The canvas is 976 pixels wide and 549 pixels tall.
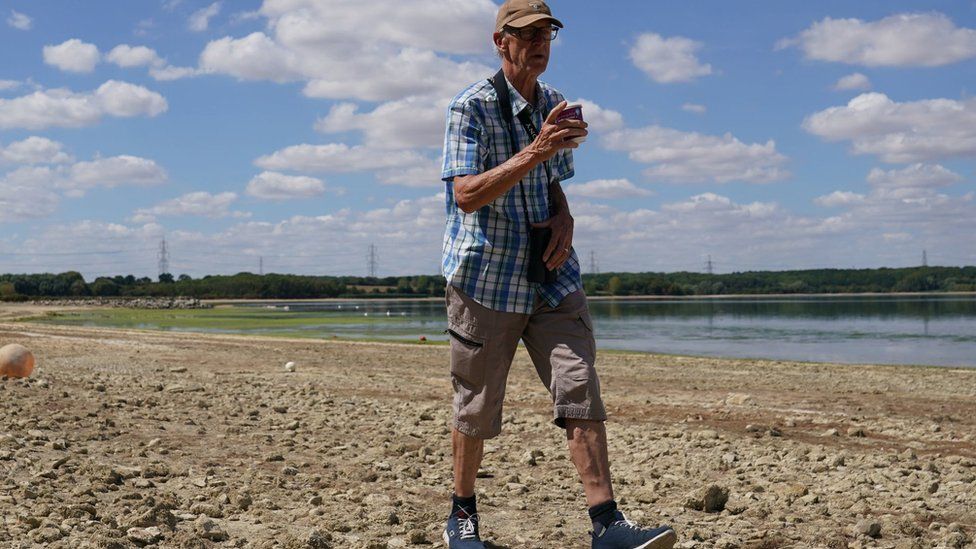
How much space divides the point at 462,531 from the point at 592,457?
0.72m

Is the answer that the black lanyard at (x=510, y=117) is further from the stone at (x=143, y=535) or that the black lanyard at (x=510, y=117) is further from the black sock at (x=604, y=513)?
the stone at (x=143, y=535)

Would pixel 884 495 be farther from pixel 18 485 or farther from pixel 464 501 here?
pixel 18 485

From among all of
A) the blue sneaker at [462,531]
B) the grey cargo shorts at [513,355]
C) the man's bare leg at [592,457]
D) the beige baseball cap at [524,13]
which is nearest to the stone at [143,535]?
the blue sneaker at [462,531]

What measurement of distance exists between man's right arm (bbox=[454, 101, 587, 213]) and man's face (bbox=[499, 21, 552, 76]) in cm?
39

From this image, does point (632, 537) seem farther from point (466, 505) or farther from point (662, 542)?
point (466, 505)

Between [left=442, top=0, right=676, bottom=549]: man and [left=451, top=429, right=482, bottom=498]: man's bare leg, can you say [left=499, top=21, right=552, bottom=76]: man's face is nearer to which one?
[left=442, top=0, right=676, bottom=549]: man

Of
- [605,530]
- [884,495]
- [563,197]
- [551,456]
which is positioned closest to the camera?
[605,530]

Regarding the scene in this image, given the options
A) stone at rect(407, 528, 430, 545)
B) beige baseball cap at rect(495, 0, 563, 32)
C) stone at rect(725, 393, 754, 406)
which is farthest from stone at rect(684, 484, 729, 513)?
stone at rect(725, 393, 754, 406)

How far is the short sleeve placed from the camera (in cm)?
370

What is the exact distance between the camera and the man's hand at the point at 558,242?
12.3ft

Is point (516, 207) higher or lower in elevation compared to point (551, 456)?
higher

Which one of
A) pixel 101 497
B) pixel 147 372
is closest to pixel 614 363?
pixel 147 372

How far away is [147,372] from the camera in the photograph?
13.3 meters

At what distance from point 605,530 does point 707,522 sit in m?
1.12
